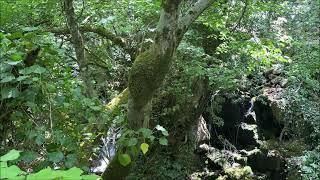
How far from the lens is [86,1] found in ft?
20.7

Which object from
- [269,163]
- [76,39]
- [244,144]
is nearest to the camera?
[76,39]

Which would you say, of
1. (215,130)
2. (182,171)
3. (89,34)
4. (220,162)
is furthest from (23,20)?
(215,130)

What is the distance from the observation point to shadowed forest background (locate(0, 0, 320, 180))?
276 cm

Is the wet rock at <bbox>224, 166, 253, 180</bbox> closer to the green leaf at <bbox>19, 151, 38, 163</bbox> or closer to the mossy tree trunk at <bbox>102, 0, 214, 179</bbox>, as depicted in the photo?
the mossy tree trunk at <bbox>102, 0, 214, 179</bbox>

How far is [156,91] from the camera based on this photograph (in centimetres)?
549

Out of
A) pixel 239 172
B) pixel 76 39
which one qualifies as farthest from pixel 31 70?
pixel 239 172

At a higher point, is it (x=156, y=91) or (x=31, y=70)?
(x=31, y=70)

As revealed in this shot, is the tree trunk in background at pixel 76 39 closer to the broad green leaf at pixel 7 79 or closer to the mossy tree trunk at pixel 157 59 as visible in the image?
the mossy tree trunk at pixel 157 59

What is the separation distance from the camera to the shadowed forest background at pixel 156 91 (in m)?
2.76

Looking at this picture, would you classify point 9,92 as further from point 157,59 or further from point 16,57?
point 157,59

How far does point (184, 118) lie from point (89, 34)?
2.59 meters

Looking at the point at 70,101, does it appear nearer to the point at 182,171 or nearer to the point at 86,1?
the point at 86,1

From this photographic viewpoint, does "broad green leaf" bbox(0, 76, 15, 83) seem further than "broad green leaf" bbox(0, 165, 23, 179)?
Yes

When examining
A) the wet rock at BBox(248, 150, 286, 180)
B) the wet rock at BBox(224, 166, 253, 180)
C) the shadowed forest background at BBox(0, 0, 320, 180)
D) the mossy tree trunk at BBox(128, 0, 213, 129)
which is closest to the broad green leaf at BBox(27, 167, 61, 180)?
the shadowed forest background at BBox(0, 0, 320, 180)
